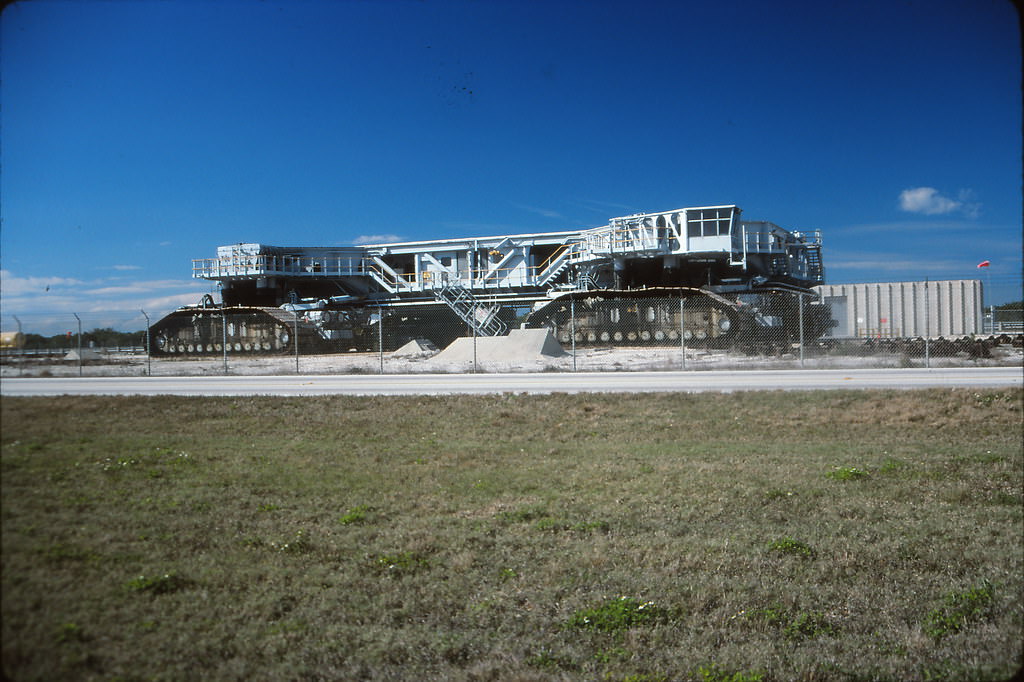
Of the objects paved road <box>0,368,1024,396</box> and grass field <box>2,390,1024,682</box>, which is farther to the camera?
paved road <box>0,368,1024,396</box>

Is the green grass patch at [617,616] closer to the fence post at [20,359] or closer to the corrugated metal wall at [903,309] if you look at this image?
the fence post at [20,359]

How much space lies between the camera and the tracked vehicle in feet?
96.5

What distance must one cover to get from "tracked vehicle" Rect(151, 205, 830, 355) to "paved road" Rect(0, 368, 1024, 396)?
3.71 meters

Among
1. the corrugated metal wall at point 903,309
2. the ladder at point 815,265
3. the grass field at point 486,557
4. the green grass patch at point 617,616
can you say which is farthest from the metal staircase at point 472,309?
the green grass patch at point 617,616

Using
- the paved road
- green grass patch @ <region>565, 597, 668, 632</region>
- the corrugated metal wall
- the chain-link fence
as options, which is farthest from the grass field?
the corrugated metal wall

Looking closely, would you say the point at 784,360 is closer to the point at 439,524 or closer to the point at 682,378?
the point at 682,378

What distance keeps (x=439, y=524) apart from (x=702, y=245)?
3206cm

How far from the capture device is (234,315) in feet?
89.6

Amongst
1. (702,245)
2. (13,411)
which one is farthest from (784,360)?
(13,411)

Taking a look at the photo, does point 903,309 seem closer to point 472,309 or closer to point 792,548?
point 472,309

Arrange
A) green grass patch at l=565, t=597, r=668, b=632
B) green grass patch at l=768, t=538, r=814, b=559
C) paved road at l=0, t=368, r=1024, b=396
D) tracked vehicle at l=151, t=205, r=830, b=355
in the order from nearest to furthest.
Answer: green grass patch at l=565, t=597, r=668, b=632 < green grass patch at l=768, t=538, r=814, b=559 < paved road at l=0, t=368, r=1024, b=396 < tracked vehicle at l=151, t=205, r=830, b=355

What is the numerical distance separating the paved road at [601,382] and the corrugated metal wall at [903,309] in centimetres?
1468

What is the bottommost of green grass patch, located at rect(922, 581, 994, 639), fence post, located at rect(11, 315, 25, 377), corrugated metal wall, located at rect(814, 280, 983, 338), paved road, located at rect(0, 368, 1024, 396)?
green grass patch, located at rect(922, 581, 994, 639)

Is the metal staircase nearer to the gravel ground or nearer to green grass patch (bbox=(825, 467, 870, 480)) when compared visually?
the gravel ground
